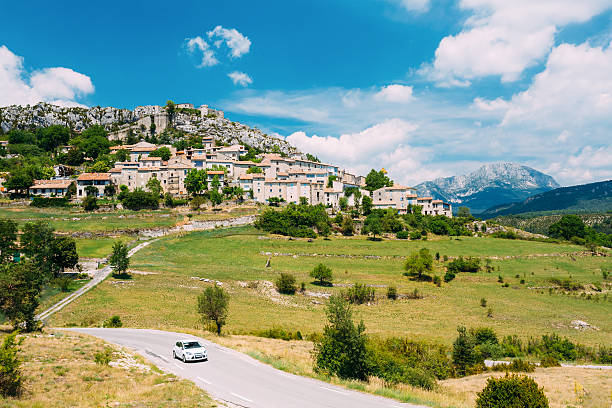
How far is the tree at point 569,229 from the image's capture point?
403 feet

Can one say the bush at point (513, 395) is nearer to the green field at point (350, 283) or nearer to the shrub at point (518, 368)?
the shrub at point (518, 368)

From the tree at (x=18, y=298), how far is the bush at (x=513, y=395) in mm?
31098

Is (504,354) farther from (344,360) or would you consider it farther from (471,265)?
(471,265)

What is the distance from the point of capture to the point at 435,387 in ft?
68.1

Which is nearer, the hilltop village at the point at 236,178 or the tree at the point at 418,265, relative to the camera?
the tree at the point at 418,265

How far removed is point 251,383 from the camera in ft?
57.6

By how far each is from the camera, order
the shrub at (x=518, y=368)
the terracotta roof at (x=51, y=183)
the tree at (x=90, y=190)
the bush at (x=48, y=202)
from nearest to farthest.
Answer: the shrub at (x=518, y=368) → the bush at (x=48, y=202) → the terracotta roof at (x=51, y=183) → the tree at (x=90, y=190)

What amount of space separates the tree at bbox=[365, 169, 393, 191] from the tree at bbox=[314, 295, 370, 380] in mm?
124469

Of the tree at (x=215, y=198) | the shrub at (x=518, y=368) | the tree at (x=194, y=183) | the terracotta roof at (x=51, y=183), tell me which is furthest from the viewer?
the tree at (x=194, y=183)

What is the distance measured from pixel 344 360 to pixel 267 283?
39474 mm

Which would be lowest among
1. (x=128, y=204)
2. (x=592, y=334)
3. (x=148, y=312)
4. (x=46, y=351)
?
(x=592, y=334)

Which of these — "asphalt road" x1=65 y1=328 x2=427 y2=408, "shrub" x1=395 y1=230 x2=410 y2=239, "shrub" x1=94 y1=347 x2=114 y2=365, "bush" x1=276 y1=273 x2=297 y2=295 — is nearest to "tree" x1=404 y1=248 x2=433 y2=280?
"bush" x1=276 y1=273 x2=297 y2=295

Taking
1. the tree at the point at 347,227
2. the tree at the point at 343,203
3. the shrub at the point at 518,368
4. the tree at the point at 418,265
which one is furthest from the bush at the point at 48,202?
the shrub at the point at 518,368

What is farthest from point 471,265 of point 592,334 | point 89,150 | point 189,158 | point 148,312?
point 89,150
